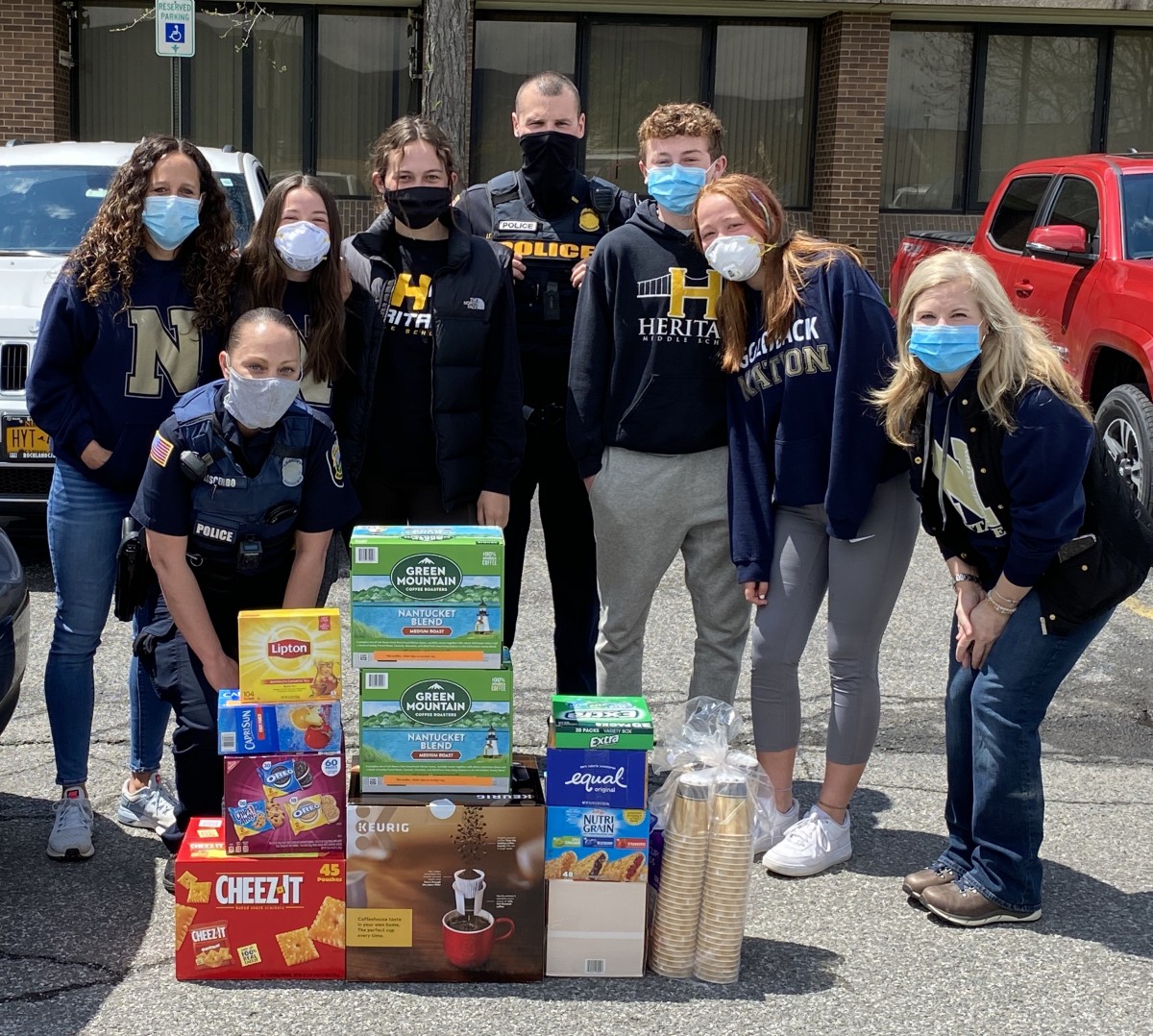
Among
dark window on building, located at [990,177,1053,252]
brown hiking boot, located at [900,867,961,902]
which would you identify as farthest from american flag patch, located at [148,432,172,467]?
dark window on building, located at [990,177,1053,252]

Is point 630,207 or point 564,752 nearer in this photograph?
point 564,752

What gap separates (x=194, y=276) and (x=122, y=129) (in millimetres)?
13880

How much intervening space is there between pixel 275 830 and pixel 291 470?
0.94m

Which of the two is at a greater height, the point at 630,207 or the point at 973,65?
the point at 973,65

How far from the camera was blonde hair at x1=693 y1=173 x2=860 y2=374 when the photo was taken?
3994mm

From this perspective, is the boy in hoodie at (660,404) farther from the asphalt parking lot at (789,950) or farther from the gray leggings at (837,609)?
the asphalt parking lot at (789,950)

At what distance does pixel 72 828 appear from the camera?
162 inches

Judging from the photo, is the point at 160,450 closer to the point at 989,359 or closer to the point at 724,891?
the point at 724,891

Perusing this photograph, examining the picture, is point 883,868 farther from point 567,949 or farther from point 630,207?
point 630,207

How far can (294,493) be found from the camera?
383 cm

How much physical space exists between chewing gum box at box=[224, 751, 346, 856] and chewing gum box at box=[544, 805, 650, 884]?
52 cm

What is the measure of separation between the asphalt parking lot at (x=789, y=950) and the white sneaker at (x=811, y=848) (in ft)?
0.13

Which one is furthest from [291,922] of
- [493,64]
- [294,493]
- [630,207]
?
→ [493,64]

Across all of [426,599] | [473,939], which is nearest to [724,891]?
[473,939]
